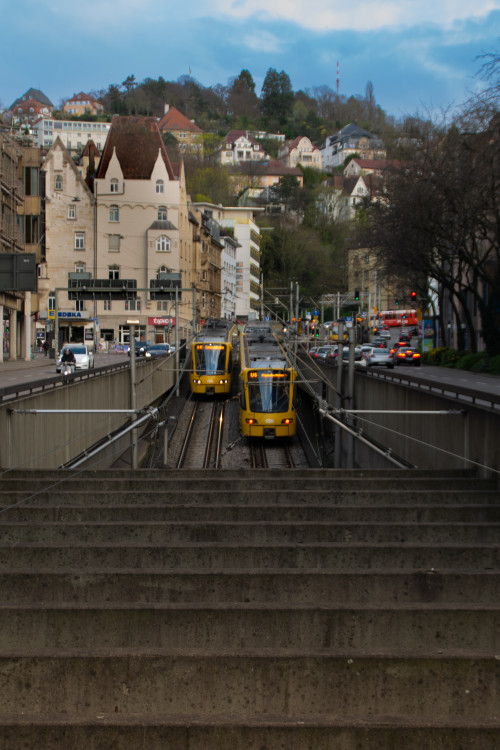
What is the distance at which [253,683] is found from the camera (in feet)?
20.8

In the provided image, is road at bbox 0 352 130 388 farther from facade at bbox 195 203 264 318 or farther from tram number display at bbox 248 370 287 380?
facade at bbox 195 203 264 318

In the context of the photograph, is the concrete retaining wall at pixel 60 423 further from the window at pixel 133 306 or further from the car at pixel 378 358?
the window at pixel 133 306

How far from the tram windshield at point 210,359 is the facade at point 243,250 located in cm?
7866

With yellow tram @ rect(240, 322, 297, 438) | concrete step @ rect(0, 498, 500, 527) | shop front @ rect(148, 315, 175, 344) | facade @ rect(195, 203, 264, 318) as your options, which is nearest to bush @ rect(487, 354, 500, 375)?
yellow tram @ rect(240, 322, 297, 438)

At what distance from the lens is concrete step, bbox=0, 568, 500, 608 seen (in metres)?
8.45

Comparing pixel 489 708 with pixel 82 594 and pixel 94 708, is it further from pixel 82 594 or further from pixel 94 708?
pixel 82 594

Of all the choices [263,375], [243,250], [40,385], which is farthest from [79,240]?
[40,385]

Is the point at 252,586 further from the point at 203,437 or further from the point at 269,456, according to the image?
the point at 203,437

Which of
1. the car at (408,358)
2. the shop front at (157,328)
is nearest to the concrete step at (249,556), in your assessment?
the car at (408,358)

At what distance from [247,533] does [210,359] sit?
34.6 metres

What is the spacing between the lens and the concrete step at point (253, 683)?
20.8 ft

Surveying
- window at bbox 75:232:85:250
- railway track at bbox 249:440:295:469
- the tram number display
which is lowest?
railway track at bbox 249:440:295:469

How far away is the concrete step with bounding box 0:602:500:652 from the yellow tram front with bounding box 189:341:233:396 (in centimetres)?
3726

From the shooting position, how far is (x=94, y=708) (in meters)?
6.36
